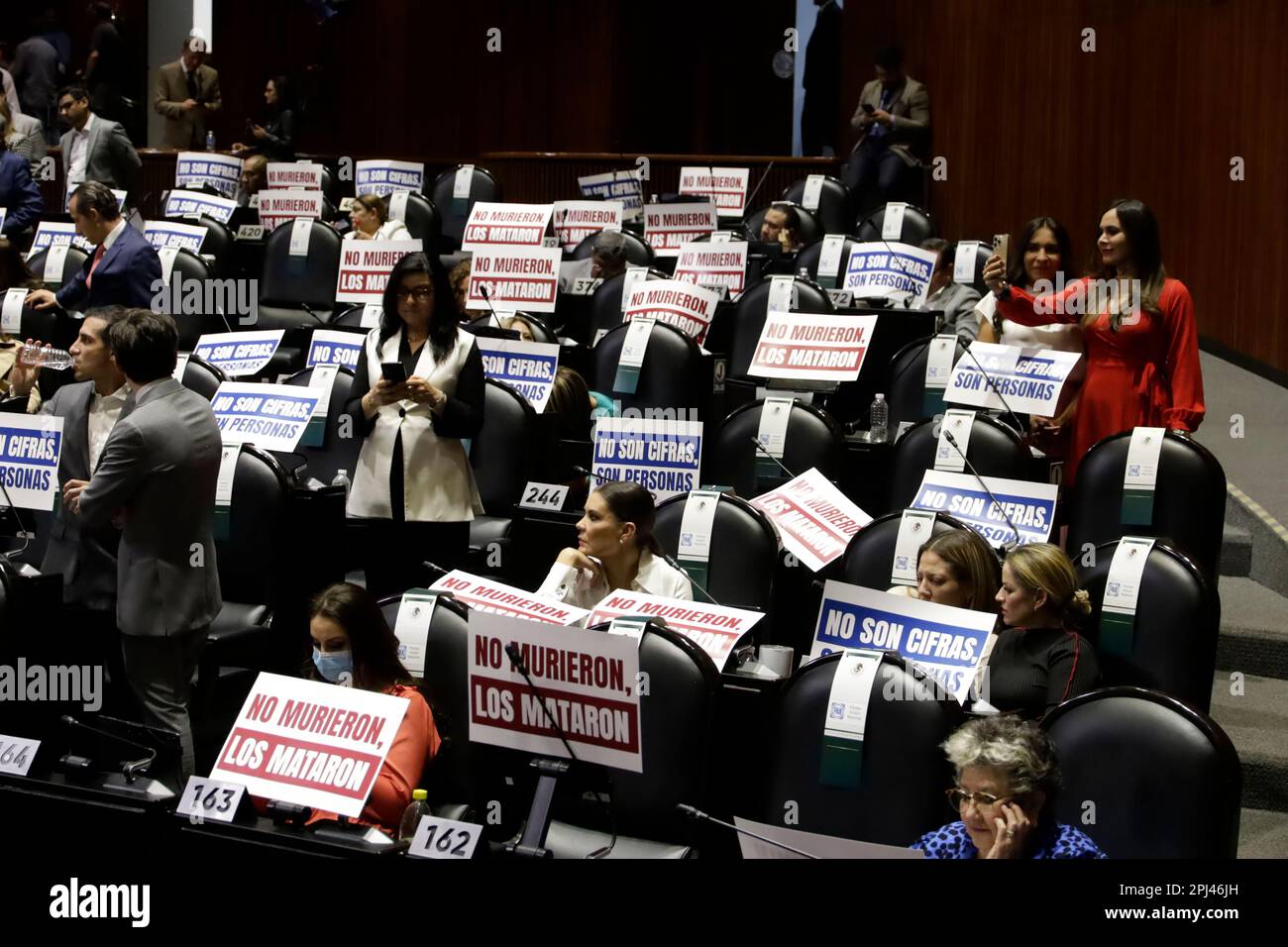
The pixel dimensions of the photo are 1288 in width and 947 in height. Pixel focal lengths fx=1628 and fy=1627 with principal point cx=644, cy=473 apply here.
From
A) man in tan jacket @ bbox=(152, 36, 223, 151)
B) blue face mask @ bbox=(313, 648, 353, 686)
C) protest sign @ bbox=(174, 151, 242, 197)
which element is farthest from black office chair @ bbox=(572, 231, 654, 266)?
man in tan jacket @ bbox=(152, 36, 223, 151)

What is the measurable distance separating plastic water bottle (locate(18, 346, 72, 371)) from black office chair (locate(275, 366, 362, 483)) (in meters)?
0.82

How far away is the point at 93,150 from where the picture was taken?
9203mm

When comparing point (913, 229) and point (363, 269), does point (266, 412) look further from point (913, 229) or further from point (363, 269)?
point (913, 229)

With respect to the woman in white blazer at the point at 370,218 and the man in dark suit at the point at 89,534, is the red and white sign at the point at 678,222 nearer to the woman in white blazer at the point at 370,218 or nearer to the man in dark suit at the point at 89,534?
the woman in white blazer at the point at 370,218

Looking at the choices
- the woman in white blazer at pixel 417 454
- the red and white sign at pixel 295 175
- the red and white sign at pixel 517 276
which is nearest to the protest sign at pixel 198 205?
the red and white sign at pixel 295 175

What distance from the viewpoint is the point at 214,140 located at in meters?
15.1

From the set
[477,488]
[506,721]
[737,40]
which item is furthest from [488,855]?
[737,40]

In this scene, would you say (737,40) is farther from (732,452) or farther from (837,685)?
(837,685)

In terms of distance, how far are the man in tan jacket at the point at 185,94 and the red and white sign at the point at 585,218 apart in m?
4.24

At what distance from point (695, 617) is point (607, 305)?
4.07 m

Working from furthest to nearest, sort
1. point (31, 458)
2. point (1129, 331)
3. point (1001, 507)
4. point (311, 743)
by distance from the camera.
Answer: point (1129, 331), point (31, 458), point (1001, 507), point (311, 743)

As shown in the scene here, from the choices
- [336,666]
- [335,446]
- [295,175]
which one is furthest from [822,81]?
[336,666]

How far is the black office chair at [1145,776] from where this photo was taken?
306 cm

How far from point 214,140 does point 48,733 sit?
11668 mm
